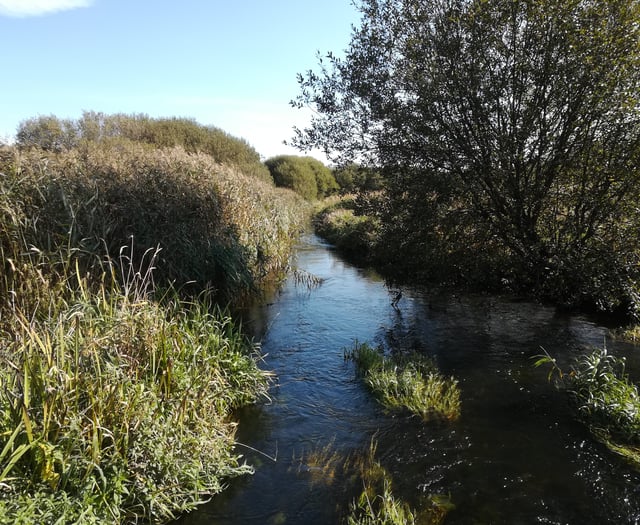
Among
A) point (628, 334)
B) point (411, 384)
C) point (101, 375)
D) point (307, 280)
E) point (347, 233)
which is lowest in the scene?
point (411, 384)

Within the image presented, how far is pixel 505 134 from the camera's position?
28.3 ft

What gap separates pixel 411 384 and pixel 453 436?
1.08 meters

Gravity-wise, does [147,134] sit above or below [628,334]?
above

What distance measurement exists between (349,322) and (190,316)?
406 cm

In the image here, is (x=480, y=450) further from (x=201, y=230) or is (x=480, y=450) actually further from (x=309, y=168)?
(x=309, y=168)

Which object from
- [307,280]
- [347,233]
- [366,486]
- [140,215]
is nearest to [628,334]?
[366,486]

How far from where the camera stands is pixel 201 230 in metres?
9.52

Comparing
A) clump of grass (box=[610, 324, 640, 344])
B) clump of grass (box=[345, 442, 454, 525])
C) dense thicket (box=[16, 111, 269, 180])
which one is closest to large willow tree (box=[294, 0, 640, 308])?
clump of grass (box=[610, 324, 640, 344])

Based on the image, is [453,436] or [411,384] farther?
[411,384]

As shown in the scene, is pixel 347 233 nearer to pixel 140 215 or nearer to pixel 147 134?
pixel 147 134

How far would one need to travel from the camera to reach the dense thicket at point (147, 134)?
1906 centimetres

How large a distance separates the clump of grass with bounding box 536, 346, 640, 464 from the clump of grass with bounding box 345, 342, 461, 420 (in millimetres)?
1545

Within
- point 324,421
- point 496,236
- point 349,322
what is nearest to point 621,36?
A: point 496,236

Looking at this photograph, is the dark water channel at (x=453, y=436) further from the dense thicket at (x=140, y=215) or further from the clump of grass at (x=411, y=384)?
the dense thicket at (x=140, y=215)
